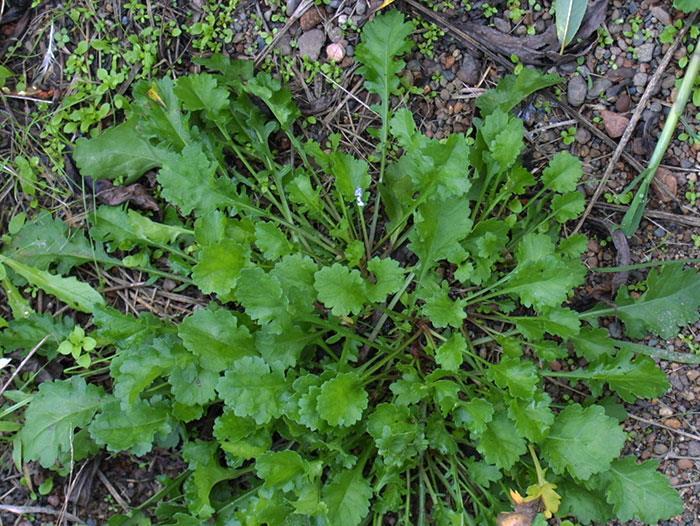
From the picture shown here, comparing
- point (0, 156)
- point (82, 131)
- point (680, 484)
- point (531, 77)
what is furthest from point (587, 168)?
point (0, 156)

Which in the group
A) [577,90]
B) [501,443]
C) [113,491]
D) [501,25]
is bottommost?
[113,491]

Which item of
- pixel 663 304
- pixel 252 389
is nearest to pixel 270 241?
pixel 252 389

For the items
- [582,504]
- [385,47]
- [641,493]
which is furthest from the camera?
[385,47]

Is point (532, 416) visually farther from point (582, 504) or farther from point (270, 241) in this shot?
point (270, 241)

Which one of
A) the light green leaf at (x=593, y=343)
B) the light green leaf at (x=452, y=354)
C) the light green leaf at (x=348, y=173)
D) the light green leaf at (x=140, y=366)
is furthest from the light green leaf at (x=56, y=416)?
the light green leaf at (x=593, y=343)

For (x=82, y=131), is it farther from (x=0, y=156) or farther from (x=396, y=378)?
(x=396, y=378)

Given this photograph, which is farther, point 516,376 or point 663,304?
point 663,304
